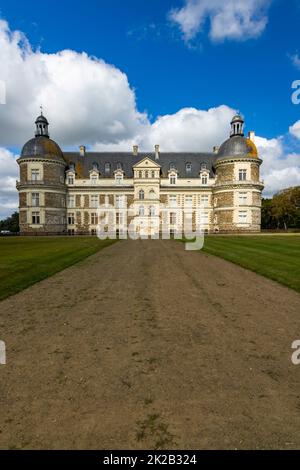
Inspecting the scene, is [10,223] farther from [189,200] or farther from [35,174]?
[189,200]

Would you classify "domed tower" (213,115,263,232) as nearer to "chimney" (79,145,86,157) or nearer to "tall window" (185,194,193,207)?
"tall window" (185,194,193,207)

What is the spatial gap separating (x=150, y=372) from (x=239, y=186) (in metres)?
49.9

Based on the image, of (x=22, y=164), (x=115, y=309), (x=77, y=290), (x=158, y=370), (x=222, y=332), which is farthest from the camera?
(x=22, y=164)

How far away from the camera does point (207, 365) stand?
4.18 meters

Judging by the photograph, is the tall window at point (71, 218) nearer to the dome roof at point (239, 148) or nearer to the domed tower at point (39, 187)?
the domed tower at point (39, 187)

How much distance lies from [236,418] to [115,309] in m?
4.17

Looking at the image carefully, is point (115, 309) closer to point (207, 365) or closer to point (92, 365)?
point (92, 365)

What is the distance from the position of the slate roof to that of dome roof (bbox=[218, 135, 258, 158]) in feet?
18.9

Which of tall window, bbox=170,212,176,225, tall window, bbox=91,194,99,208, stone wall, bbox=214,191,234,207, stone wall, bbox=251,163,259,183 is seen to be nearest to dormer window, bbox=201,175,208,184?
stone wall, bbox=214,191,234,207

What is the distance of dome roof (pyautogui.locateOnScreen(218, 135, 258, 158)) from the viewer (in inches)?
1996

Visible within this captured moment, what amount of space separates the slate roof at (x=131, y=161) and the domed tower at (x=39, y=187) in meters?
5.98

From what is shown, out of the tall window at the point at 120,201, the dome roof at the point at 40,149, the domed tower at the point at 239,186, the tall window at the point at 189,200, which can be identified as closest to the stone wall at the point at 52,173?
the dome roof at the point at 40,149
